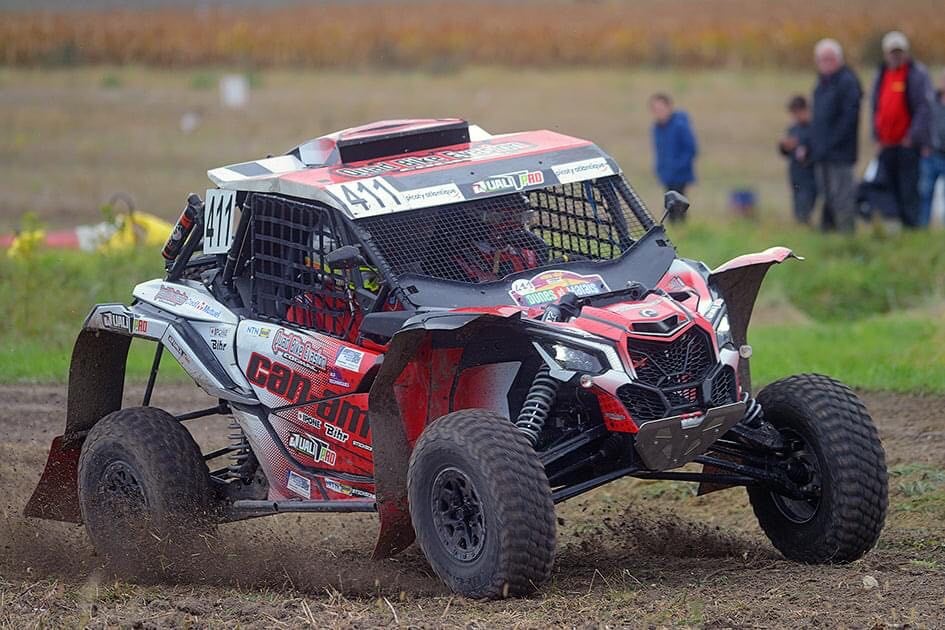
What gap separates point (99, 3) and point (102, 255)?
106 ft

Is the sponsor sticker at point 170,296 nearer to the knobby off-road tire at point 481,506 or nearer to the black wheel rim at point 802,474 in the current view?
the knobby off-road tire at point 481,506

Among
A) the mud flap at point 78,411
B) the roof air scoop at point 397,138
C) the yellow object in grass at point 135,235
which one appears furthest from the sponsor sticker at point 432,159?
the yellow object in grass at point 135,235

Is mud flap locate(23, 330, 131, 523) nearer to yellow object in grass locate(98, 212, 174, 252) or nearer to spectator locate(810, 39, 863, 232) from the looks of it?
yellow object in grass locate(98, 212, 174, 252)

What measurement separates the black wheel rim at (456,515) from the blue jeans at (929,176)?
→ 38.4 ft

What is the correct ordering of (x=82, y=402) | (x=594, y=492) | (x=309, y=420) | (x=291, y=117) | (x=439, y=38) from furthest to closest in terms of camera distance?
(x=439, y=38) < (x=291, y=117) < (x=594, y=492) < (x=82, y=402) < (x=309, y=420)

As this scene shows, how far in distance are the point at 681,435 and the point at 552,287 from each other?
104 centimetres

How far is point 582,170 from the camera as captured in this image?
26.9 feet

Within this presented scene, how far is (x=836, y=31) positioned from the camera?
154 ft

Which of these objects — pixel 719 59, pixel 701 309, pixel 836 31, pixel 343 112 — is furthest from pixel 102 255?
pixel 836 31

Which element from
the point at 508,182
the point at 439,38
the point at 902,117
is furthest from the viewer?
the point at 439,38

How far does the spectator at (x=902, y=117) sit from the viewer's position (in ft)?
53.1

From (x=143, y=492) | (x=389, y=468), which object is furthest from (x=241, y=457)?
(x=389, y=468)

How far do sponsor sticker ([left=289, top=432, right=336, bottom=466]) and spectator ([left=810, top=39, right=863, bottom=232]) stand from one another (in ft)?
33.3

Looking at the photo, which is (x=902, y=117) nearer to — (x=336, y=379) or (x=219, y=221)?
(x=219, y=221)
